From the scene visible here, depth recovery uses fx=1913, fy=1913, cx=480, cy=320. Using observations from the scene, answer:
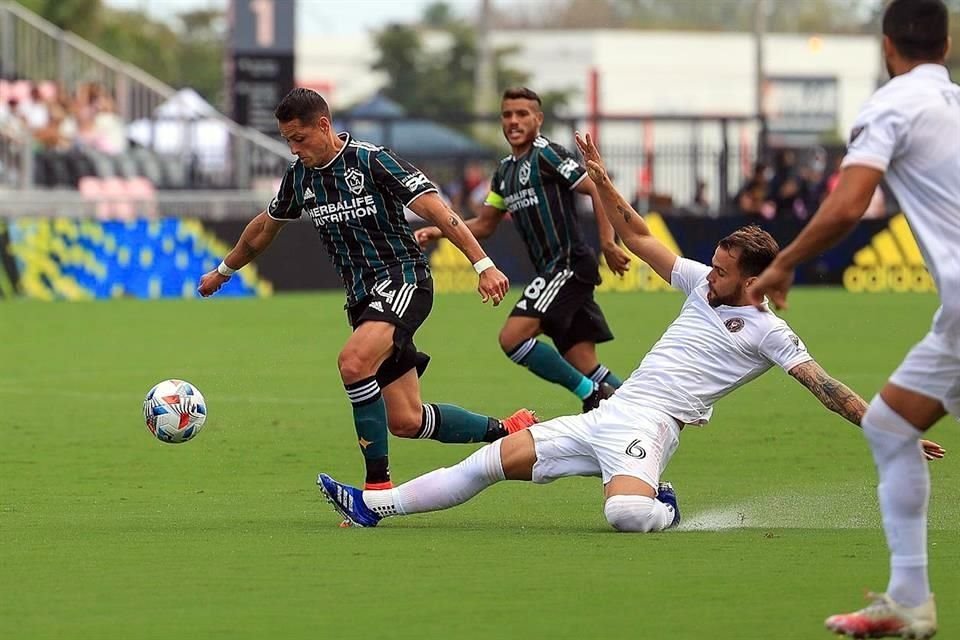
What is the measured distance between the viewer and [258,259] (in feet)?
94.1

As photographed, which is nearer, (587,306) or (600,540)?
(600,540)

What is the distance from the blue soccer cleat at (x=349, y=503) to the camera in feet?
28.2

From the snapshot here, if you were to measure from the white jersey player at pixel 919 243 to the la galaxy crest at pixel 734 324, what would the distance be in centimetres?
234

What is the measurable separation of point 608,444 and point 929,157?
270 cm

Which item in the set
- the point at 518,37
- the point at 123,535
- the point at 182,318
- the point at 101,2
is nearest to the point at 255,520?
the point at 123,535

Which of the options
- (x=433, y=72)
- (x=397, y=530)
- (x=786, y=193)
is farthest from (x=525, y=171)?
(x=433, y=72)

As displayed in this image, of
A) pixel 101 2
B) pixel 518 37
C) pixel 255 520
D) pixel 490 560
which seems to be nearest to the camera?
pixel 490 560

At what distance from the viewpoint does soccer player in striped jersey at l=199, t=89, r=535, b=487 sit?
29.2 ft

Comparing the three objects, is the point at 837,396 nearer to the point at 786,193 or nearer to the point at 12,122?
the point at 786,193

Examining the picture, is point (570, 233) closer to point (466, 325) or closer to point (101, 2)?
point (466, 325)

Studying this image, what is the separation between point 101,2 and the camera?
58.4m

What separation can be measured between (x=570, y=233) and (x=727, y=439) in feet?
5.93

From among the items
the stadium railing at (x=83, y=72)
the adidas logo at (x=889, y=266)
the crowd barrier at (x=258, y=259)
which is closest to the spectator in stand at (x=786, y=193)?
the crowd barrier at (x=258, y=259)

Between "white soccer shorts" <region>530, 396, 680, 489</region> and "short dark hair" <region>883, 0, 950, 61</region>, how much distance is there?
8.84ft
